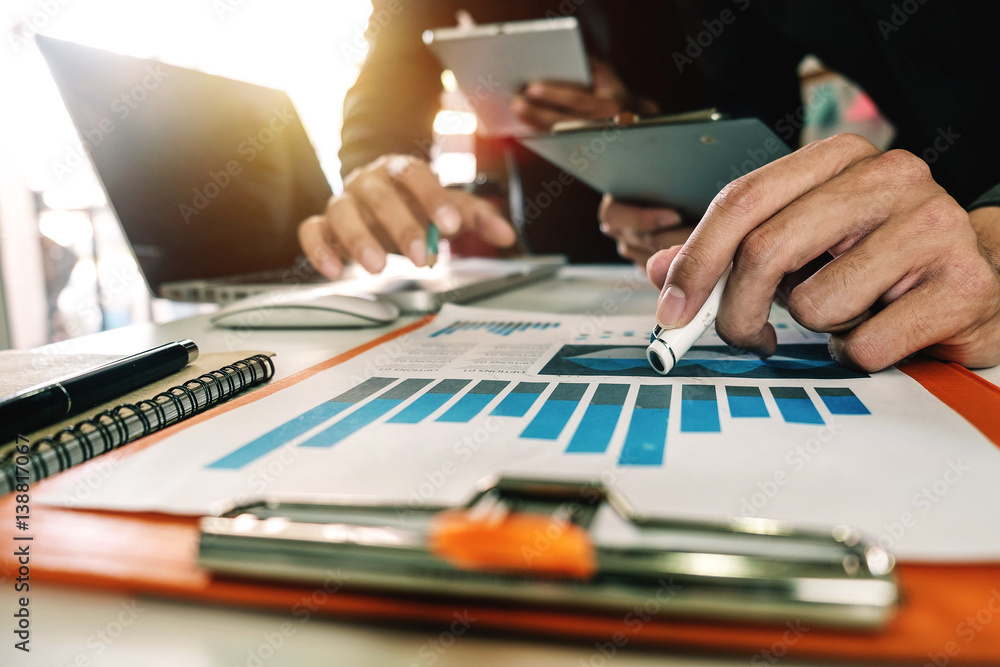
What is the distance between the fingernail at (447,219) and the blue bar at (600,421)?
1.53 ft

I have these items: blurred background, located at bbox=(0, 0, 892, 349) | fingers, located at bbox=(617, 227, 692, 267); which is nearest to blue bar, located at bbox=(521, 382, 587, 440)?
fingers, located at bbox=(617, 227, 692, 267)

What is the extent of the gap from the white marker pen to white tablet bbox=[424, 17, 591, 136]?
0.69 m

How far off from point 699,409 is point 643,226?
0.68 metres

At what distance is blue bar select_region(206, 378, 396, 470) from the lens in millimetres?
297

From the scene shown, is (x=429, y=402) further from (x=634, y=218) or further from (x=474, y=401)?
(x=634, y=218)

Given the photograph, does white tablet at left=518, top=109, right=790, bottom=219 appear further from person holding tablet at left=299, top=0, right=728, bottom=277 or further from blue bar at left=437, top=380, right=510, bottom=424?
blue bar at left=437, top=380, right=510, bottom=424

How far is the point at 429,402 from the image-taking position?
15.1 inches

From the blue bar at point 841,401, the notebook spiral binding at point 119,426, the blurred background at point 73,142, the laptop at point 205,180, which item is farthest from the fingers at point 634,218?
the blurred background at point 73,142

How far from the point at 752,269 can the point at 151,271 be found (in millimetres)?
851

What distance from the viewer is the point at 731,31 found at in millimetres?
1191

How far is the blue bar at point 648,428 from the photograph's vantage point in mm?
284

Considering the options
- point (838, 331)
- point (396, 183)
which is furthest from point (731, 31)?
point (838, 331)

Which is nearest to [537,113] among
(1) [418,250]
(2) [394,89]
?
(2) [394,89]

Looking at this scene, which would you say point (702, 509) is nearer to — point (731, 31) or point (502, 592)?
point (502, 592)
